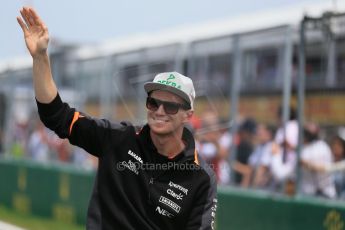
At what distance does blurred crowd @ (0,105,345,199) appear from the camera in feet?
26.3

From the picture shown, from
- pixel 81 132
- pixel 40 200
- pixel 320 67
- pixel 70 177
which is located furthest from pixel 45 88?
pixel 40 200

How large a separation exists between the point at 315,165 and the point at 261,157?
1.06 meters

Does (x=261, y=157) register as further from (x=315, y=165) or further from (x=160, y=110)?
(x=160, y=110)

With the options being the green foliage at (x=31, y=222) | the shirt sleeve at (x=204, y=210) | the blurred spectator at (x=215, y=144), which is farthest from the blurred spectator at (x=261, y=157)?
the shirt sleeve at (x=204, y=210)

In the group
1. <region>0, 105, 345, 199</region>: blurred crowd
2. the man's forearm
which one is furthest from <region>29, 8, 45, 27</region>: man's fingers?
<region>0, 105, 345, 199</region>: blurred crowd

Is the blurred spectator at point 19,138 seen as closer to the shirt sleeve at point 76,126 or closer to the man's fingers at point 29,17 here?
the shirt sleeve at point 76,126

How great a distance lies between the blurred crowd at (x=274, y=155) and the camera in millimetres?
8008

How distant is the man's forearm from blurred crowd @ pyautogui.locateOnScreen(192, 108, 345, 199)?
422 centimetres

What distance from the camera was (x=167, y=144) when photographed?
15.0 ft

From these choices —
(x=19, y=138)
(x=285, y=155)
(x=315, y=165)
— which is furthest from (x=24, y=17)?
(x=19, y=138)

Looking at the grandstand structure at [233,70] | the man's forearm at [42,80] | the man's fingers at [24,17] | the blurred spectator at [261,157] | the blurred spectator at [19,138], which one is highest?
the blurred spectator at [19,138]

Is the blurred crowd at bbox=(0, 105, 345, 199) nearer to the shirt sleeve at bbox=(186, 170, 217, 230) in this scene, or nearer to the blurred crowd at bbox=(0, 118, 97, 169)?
the shirt sleeve at bbox=(186, 170, 217, 230)

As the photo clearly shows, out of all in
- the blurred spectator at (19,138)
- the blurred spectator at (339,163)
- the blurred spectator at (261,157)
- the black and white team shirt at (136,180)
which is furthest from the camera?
the blurred spectator at (19,138)

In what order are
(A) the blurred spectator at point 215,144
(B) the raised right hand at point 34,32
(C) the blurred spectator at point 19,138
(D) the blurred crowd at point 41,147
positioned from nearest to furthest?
1. (B) the raised right hand at point 34,32
2. (A) the blurred spectator at point 215,144
3. (D) the blurred crowd at point 41,147
4. (C) the blurred spectator at point 19,138
